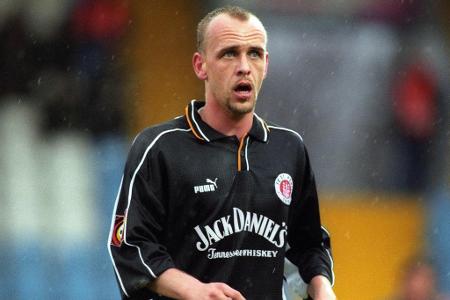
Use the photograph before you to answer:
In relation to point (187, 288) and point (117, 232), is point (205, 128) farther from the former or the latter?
point (187, 288)

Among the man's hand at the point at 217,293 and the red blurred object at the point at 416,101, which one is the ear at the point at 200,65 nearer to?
the man's hand at the point at 217,293

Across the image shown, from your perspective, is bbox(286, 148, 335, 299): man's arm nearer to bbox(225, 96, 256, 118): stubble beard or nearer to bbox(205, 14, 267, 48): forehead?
bbox(225, 96, 256, 118): stubble beard

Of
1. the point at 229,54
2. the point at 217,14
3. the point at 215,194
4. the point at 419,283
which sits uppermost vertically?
the point at 217,14

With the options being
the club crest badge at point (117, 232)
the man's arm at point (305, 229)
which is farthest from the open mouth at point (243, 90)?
the club crest badge at point (117, 232)

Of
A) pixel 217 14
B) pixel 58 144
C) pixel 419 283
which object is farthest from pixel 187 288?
pixel 419 283

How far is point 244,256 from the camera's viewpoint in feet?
12.4

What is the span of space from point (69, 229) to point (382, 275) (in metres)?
2.43

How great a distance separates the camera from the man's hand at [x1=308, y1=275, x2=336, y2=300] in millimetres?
3863

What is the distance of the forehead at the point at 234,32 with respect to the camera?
3.82 meters

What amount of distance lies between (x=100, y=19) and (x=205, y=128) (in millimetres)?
4029

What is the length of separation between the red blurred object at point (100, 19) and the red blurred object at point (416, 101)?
2.24 metres

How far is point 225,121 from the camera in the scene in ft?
12.9

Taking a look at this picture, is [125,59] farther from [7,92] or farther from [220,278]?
[220,278]

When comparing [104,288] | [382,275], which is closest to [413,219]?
[382,275]
